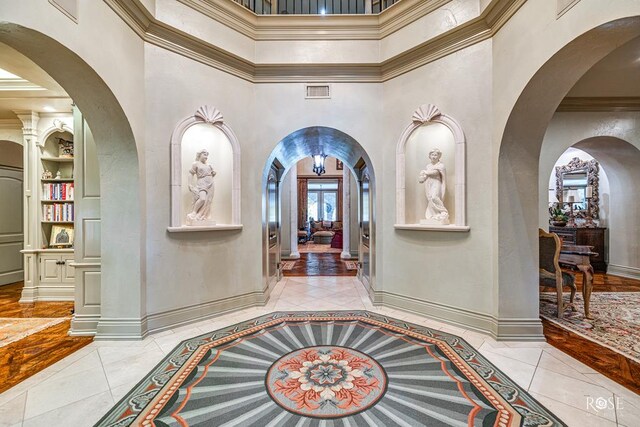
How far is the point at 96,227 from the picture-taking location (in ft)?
10.2

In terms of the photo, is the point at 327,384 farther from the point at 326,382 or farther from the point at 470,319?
the point at 470,319

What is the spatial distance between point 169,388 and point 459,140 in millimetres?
3795

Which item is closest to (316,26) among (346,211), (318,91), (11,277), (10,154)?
(318,91)

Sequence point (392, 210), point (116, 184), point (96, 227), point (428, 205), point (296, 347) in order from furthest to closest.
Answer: point (392, 210), point (428, 205), point (96, 227), point (116, 184), point (296, 347)

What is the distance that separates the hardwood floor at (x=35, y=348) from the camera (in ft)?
7.70

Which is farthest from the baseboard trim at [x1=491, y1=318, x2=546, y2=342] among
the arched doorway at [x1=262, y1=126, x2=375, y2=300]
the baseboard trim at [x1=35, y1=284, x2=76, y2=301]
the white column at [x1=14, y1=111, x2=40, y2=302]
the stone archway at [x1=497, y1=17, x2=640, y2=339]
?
the white column at [x1=14, y1=111, x2=40, y2=302]

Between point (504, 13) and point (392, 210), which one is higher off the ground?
point (504, 13)

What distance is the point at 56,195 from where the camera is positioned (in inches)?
173

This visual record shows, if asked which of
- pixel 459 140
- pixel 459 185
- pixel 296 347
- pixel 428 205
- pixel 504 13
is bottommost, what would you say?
pixel 296 347

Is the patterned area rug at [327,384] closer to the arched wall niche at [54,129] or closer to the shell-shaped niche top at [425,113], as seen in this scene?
the shell-shaped niche top at [425,113]

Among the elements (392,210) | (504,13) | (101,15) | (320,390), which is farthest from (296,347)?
(504,13)

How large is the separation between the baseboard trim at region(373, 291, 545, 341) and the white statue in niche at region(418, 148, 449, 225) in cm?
110

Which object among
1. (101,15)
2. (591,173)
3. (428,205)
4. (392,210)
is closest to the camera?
(101,15)

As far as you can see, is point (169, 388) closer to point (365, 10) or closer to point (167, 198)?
point (167, 198)
